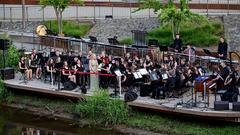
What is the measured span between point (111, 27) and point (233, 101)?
1796 cm

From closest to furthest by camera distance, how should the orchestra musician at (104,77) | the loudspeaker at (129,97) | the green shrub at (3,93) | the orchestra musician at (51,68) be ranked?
the loudspeaker at (129,97), the orchestra musician at (104,77), the orchestra musician at (51,68), the green shrub at (3,93)

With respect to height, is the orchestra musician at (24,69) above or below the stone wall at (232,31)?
below

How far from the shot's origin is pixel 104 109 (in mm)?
24234

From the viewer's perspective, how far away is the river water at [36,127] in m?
23.9

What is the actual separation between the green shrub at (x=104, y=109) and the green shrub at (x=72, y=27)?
14.9m

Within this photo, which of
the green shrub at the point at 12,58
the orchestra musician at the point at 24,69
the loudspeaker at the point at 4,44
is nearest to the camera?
the orchestra musician at the point at 24,69

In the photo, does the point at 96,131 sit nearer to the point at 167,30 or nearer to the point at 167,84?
the point at 167,84

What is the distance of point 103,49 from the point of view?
30.9 meters

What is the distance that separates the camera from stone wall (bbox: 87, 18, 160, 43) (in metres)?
38.5

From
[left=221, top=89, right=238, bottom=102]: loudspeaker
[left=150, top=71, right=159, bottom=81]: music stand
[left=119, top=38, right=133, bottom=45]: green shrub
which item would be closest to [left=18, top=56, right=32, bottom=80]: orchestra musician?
[left=150, top=71, right=159, bottom=81]: music stand

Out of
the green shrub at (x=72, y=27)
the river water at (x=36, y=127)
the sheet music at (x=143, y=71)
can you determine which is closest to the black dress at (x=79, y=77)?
the river water at (x=36, y=127)

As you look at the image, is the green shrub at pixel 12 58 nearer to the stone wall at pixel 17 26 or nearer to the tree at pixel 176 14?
the tree at pixel 176 14

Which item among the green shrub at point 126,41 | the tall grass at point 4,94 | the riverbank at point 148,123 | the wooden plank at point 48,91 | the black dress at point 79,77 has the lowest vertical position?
the riverbank at point 148,123

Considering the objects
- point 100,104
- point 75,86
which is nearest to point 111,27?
point 75,86
